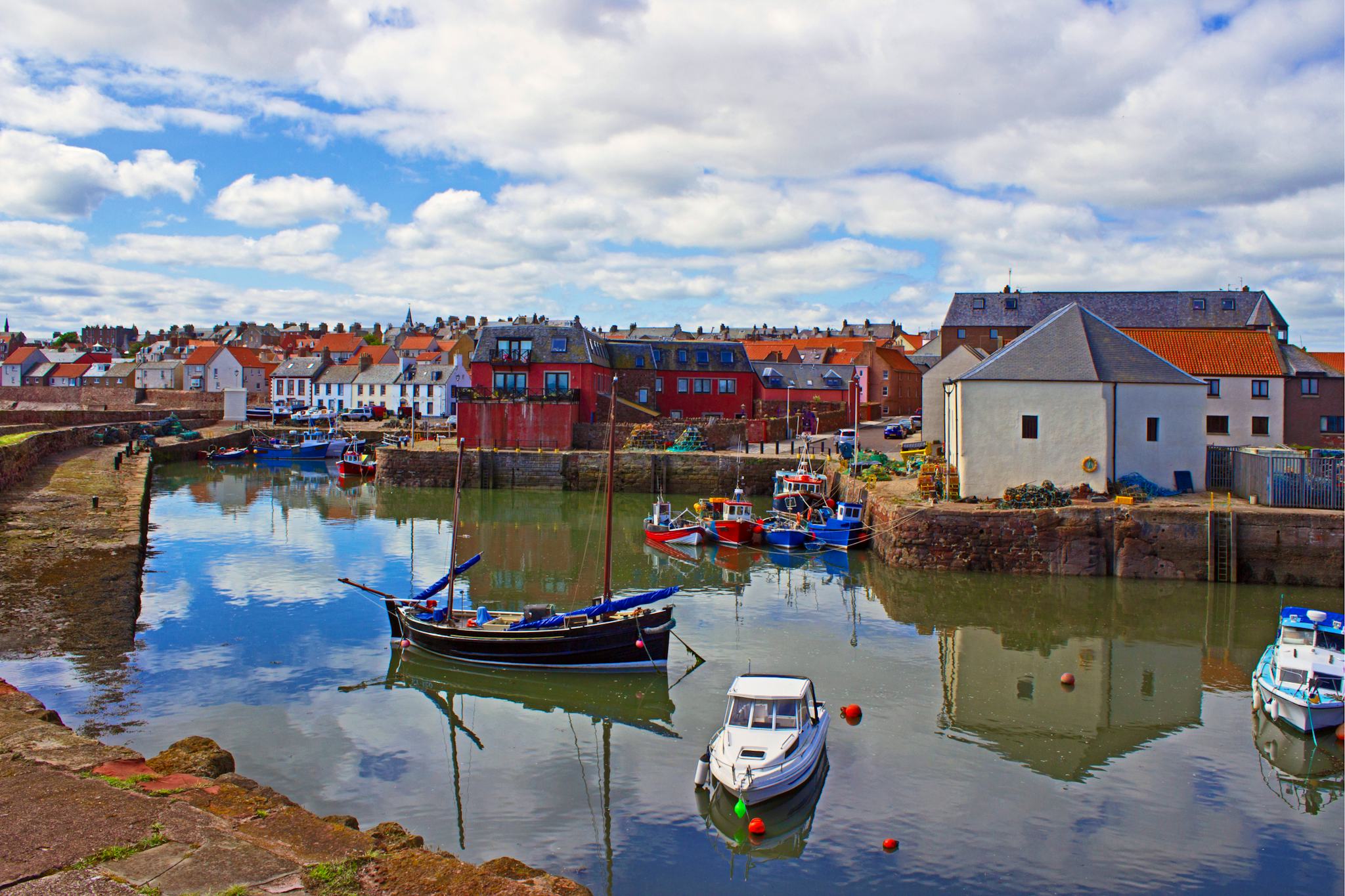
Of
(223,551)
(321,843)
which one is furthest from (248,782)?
(223,551)

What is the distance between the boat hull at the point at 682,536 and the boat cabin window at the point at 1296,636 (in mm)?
20354

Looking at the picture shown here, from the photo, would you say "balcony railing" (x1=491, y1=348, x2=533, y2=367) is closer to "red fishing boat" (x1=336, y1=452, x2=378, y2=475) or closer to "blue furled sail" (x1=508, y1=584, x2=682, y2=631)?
"red fishing boat" (x1=336, y1=452, x2=378, y2=475)

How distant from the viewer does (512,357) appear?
187 feet

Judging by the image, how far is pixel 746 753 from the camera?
531 inches

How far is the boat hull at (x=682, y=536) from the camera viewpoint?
1388 inches

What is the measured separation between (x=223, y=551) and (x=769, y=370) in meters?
45.2

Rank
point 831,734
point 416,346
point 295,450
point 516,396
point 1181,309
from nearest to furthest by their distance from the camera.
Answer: point 831,734, point 516,396, point 1181,309, point 295,450, point 416,346

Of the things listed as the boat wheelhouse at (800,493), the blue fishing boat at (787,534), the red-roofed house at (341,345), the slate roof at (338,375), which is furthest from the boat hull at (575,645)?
the red-roofed house at (341,345)

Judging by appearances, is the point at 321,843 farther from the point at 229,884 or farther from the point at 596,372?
the point at 596,372

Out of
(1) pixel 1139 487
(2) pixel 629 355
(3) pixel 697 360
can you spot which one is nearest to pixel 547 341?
(2) pixel 629 355

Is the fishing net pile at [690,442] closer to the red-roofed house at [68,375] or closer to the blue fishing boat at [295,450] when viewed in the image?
the blue fishing boat at [295,450]

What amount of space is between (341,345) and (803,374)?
232 ft

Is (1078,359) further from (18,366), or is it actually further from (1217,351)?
(18,366)

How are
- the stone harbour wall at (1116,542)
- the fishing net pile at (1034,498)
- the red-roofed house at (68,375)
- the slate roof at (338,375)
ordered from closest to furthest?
the stone harbour wall at (1116,542), the fishing net pile at (1034,498), the slate roof at (338,375), the red-roofed house at (68,375)
